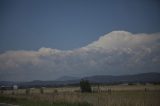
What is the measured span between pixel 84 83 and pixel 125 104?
89.1 feet

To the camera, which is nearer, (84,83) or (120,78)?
(84,83)

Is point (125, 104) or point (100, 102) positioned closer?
point (125, 104)

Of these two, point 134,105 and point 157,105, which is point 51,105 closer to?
point 134,105

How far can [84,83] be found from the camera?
42500 mm

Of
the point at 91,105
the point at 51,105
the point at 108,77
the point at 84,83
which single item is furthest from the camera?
the point at 108,77

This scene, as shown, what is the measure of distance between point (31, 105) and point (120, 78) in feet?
523

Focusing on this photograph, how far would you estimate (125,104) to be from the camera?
15.5 m

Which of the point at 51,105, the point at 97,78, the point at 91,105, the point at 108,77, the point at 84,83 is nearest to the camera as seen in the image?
the point at 91,105

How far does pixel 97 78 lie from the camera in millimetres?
147875

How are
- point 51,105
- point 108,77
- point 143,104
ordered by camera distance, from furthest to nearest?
1. point 108,77
2. point 51,105
3. point 143,104

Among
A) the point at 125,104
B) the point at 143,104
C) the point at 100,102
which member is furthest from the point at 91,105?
the point at 143,104

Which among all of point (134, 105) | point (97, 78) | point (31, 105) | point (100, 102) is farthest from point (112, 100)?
point (97, 78)

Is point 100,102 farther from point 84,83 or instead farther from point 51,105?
point 84,83

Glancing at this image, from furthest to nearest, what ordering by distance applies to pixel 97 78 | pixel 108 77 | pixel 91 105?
pixel 108 77, pixel 97 78, pixel 91 105
